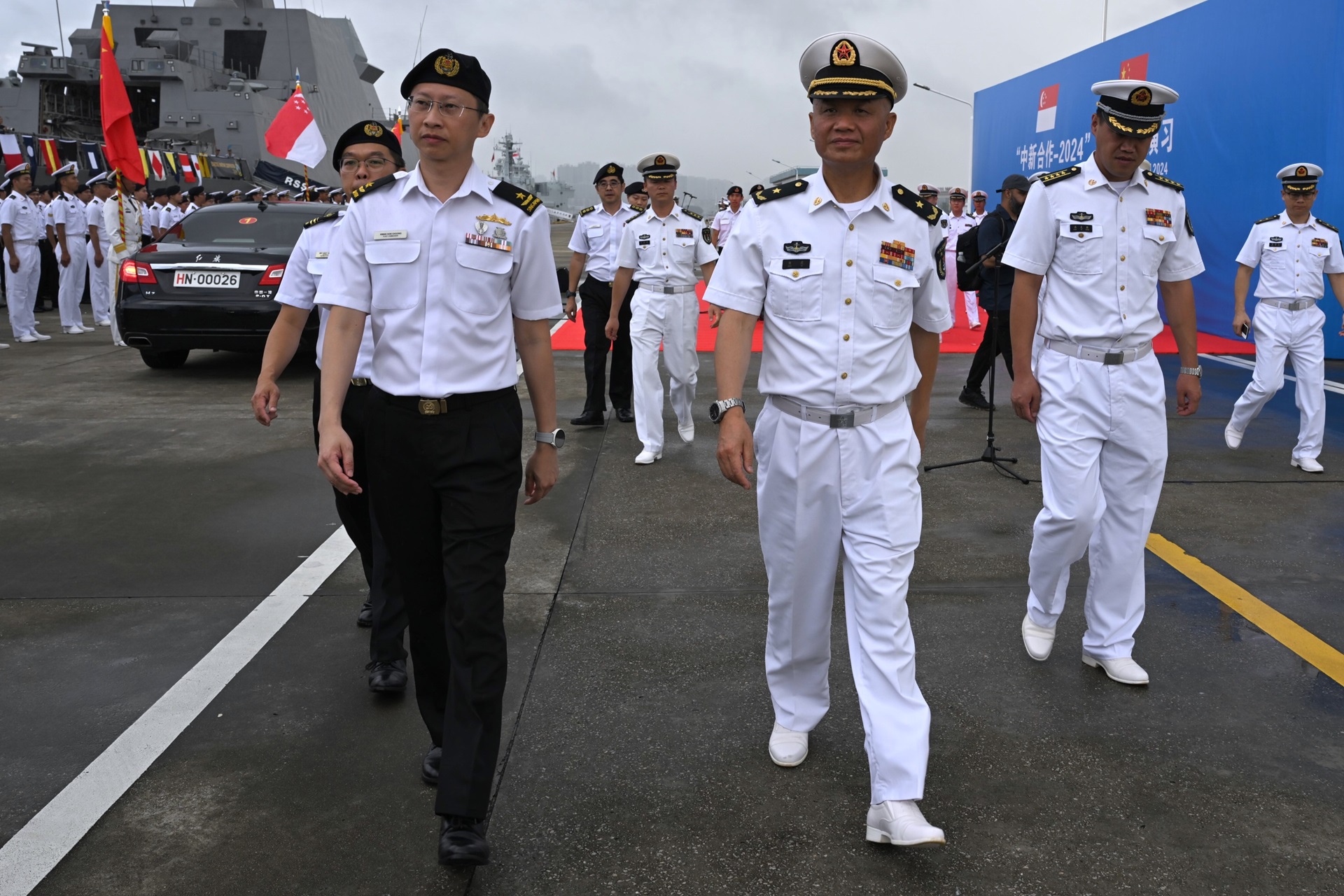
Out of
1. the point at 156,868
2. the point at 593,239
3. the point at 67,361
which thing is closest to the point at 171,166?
the point at 67,361

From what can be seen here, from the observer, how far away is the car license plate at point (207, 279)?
10531 mm

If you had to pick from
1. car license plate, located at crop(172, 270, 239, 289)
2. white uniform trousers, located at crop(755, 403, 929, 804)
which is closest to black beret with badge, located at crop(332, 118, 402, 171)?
white uniform trousers, located at crop(755, 403, 929, 804)

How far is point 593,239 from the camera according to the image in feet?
29.5

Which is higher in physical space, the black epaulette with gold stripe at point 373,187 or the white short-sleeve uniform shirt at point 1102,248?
the black epaulette with gold stripe at point 373,187

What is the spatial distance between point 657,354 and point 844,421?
494 cm

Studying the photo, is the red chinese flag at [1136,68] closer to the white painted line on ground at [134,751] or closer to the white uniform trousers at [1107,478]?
the white uniform trousers at [1107,478]

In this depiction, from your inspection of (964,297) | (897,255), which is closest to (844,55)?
(897,255)

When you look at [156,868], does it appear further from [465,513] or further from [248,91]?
[248,91]

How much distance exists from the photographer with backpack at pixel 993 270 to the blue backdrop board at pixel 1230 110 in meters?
5.72

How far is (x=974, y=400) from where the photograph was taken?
9.48 meters

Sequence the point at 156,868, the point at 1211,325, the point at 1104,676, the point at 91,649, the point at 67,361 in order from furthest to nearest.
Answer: the point at 1211,325 < the point at 67,361 < the point at 91,649 < the point at 1104,676 < the point at 156,868

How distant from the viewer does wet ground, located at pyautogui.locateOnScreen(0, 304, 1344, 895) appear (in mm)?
2773

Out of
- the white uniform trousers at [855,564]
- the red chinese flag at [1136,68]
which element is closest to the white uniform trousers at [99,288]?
the red chinese flag at [1136,68]

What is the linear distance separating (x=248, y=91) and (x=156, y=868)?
45.1 meters
